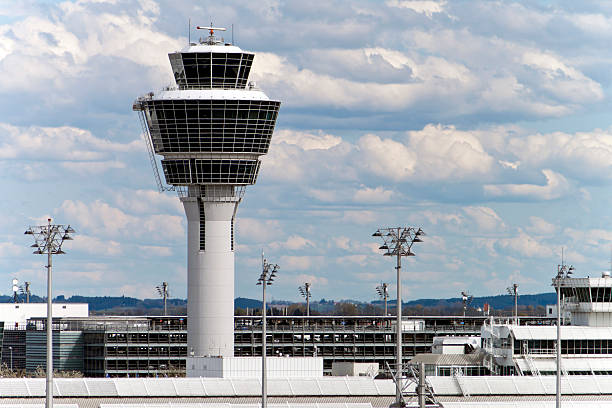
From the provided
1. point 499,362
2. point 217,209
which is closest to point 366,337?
point 217,209

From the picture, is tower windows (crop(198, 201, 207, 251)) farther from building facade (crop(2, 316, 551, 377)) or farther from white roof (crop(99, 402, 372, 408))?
building facade (crop(2, 316, 551, 377))

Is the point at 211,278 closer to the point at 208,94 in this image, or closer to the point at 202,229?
the point at 202,229

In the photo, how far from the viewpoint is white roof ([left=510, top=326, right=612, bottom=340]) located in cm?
12262

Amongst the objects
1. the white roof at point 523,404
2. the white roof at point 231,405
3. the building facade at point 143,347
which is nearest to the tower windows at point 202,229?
the white roof at point 231,405

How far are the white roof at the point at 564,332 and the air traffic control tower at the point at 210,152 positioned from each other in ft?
129

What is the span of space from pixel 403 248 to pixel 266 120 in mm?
64973

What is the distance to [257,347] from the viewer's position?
645ft

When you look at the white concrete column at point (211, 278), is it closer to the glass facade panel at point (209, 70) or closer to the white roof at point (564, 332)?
the glass facade panel at point (209, 70)

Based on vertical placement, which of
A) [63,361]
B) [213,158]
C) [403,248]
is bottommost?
[63,361]

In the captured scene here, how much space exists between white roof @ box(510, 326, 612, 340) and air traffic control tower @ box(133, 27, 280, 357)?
3944 centimetres

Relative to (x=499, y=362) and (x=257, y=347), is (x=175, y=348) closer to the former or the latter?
(x=257, y=347)

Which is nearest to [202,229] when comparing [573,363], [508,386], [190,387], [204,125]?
[204,125]

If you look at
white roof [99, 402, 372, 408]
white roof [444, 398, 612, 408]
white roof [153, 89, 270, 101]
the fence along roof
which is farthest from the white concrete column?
white roof [444, 398, 612, 408]

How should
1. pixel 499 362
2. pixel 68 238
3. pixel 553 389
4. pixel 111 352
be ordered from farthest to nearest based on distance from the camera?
pixel 111 352, pixel 499 362, pixel 553 389, pixel 68 238
